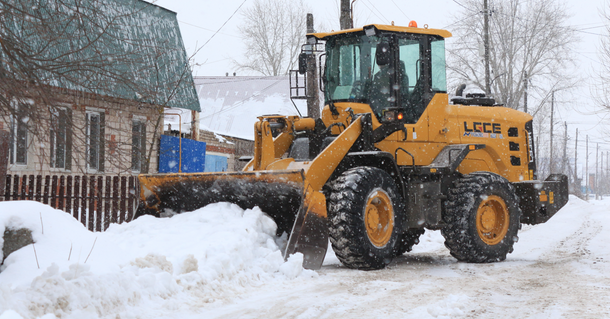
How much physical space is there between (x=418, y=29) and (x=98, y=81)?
4.97m

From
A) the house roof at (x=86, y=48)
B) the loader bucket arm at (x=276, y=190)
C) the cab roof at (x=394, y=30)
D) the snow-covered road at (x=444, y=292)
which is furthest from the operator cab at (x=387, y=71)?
the house roof at (x=86, y=48)

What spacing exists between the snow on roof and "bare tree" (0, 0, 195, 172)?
31293 millimetres

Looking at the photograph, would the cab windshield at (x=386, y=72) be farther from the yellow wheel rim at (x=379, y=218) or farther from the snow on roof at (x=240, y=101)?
the snow on roof at (x=240, y=101)

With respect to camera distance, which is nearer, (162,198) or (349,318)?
(349,318)

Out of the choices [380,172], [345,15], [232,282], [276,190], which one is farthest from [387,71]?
[345,15]

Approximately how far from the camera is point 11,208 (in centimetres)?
559

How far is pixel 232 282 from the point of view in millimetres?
6277

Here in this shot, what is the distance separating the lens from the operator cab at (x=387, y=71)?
29.3 ft

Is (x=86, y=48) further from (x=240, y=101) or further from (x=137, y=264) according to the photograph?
(x=240, y=101)

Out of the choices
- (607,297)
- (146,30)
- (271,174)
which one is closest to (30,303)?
(271,174)

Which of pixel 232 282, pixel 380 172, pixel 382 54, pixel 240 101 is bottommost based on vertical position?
pixel 232 282

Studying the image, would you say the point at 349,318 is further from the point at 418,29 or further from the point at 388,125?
the point at 418,29

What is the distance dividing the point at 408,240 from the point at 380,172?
7.93ft

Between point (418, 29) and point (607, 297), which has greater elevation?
point (418, 29)
